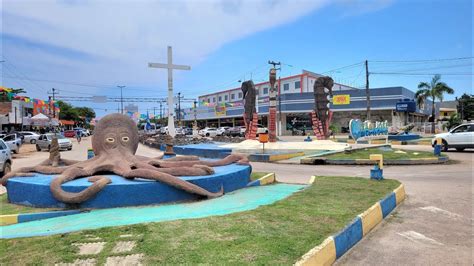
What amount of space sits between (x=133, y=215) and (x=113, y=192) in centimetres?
102

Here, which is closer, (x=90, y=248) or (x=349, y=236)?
(x=90, y=248)

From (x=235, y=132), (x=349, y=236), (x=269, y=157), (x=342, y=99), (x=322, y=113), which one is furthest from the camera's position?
(x=342, y=99)

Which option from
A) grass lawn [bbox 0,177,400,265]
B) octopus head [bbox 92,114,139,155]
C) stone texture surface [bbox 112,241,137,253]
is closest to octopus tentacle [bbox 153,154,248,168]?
octopus head [bbox 92,114,139,155]

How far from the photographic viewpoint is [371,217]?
6.51m

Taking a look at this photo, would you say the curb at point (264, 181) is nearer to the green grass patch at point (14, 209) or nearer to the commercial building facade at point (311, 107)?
the green grass patch at point (14, 209)

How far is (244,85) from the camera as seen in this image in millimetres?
30312

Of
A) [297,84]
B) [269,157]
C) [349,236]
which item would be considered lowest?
[269,157]

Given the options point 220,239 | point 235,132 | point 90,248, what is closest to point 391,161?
point 220,239

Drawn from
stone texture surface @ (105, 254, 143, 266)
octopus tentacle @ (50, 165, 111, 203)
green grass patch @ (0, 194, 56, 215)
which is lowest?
green grass patch @ (0, 194, 56, 215)

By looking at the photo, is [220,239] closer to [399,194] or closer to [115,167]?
[115,167]

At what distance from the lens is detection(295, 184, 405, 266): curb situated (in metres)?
4.36

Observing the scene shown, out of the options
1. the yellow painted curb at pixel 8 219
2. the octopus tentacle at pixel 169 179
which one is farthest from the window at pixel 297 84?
the yellow painted curb at pixel 8 219

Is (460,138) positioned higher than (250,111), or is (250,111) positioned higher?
(250,111)

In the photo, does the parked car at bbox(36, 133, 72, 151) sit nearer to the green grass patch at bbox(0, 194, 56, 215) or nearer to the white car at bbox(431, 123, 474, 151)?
the green grass patch at bbox(0, 194, 56, 215)
